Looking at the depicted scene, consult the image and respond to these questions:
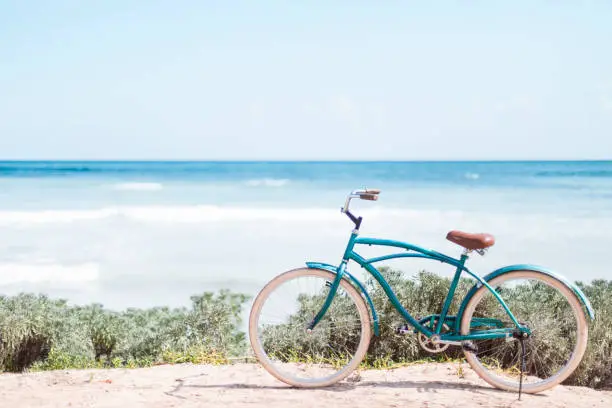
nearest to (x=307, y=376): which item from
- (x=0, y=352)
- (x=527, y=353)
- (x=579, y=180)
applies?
(x=527, y=353)

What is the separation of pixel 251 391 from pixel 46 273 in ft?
26.3

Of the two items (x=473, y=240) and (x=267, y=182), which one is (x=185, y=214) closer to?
(x=473, y=240)

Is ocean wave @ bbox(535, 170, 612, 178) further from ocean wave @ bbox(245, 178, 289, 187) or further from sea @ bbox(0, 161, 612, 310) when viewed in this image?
ocean wave @ bbox(245, 178, 289, 187)

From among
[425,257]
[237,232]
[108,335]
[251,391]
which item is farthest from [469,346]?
[237,232]

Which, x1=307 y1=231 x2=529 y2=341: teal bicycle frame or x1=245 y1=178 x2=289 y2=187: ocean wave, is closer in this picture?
x1=307 y1=231 x2=529 y2=341: teal bicycle frame

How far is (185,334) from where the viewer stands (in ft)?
21.3

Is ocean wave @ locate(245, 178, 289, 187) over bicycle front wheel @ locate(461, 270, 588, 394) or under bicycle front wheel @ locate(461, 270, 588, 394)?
over

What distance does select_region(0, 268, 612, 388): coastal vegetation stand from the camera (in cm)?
584

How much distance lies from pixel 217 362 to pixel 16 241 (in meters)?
11.5

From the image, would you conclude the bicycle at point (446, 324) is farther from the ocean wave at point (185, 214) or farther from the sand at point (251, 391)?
the ocean wave at point (185, 214)

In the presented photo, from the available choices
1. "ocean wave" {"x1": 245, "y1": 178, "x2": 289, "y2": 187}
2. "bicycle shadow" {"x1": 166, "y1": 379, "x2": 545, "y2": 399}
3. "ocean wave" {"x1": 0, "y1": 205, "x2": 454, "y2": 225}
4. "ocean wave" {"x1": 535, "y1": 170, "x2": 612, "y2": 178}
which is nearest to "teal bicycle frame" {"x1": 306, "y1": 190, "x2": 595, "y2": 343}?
"bicycle shadow" {"x1": 166, "y1": 379, "x2": 545, "y2": 399}

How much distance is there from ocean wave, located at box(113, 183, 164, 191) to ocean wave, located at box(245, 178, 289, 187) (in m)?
5.20

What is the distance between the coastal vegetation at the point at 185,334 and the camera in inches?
230

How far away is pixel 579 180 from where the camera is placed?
3872 cm
